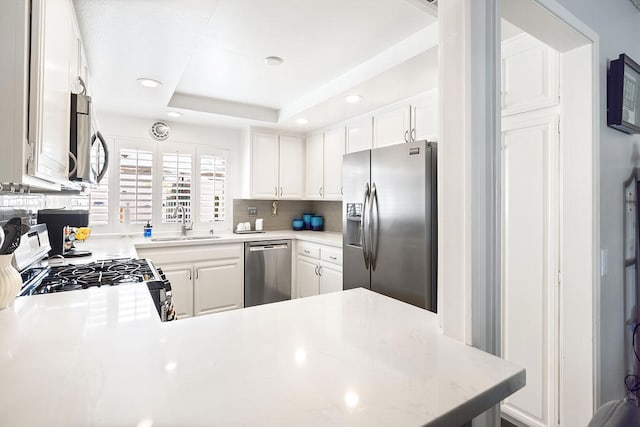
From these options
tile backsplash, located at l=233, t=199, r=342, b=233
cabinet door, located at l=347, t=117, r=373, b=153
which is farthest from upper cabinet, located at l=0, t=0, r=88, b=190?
tile backsplash, located at l=233, t=199, r=342, b=233

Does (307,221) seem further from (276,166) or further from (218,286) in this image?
(218,286)

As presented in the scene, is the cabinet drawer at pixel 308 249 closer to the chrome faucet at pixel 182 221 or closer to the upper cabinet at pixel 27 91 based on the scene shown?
the chrome faucet at pixel 182 221

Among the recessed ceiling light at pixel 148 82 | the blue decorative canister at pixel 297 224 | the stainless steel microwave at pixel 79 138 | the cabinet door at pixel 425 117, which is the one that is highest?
the recessed ceiling light at pixel 148 82

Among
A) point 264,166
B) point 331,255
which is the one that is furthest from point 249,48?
→ point 331,255

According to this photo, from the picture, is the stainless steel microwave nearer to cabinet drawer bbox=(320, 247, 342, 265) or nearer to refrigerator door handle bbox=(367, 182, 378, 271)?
refrigerator door handle bbox=(367, 182, 378, 271)

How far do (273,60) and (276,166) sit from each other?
170 cm

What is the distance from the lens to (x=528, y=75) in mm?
1762

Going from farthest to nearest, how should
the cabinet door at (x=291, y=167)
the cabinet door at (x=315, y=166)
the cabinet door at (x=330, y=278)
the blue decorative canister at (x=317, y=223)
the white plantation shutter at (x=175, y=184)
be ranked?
the blue decorative canister at (x=317, y=223) < the cabinet door at (x=291, y=167) < the cabinet door at (x=315, y=166) < the white plantation shutter at (x=175, y=184) < the cabinet door at (x=330, y=278)

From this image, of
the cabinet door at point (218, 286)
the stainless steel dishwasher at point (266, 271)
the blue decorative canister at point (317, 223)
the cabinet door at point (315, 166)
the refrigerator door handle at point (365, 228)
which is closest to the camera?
the refrigerator door handle at point (365, 228)

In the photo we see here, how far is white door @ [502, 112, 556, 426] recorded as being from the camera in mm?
1689

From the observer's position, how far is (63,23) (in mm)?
1212

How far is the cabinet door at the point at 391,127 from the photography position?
9.02 feet

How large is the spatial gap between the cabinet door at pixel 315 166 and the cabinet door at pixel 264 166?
0.40 metres

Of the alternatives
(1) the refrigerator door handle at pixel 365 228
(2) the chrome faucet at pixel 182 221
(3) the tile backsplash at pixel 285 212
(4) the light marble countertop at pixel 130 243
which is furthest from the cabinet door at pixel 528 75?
(2) the chrome faucet at pixel 182 221
